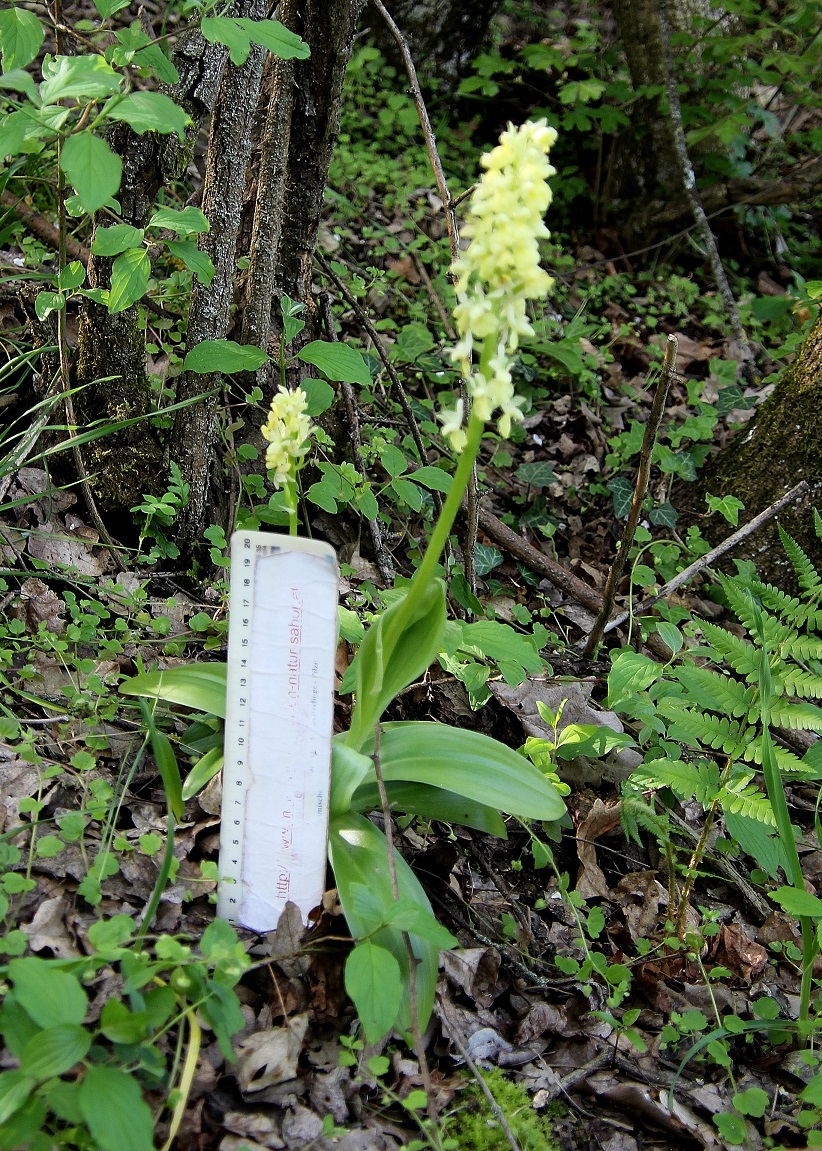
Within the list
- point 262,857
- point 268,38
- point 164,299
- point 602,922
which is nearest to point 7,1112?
point 262,857

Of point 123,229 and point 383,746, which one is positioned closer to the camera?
point 383,746

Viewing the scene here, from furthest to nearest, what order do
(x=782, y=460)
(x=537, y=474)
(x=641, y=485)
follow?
1. (x=537, y=474)
2. (x=782, y=460)
3. (x=641, y=485)

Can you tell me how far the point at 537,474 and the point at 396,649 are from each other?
5.69 ft

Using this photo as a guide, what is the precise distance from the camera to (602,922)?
6.23 feet

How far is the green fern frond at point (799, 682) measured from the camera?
1.99m

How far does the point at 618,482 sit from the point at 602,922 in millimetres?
1888

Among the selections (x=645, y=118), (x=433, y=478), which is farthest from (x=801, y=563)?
(x=645, y=118)

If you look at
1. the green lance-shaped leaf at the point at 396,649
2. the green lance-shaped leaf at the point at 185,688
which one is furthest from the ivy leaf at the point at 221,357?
the green lance-shaped leaf at the point at 396,649

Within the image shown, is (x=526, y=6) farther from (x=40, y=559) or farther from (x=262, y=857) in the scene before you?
(x=262, y=857)

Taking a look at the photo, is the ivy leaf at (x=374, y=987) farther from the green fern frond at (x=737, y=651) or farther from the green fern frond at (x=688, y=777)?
the green fern frond at (x=737, y=651)

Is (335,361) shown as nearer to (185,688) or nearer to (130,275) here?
(130,275)

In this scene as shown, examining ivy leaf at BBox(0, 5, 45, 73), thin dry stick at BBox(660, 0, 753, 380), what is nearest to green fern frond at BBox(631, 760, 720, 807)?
ivy leaf at BBox(0, 5, 45, 73)

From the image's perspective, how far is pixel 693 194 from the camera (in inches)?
177

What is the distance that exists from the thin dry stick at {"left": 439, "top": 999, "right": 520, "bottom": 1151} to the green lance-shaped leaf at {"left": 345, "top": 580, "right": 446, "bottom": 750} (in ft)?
1.81
